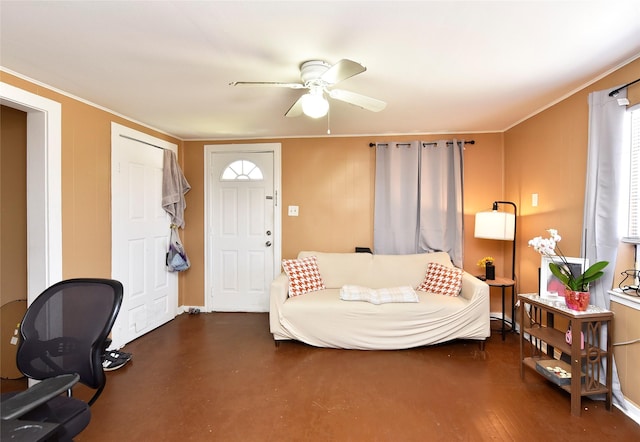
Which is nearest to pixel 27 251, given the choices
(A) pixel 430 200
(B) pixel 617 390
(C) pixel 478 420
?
(C) pixel 478 420

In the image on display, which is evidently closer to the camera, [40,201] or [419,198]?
[40,201]

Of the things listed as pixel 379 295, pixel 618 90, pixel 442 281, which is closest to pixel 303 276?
pixel 379 295

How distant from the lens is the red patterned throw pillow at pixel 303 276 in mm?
3137

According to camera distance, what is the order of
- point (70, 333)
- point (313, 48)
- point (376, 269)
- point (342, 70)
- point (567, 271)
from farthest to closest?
point (376, 269), point (567, 271), point (313, 48), point (342, 70), point (70, 333)

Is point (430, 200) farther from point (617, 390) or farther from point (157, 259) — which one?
point (157, 259)

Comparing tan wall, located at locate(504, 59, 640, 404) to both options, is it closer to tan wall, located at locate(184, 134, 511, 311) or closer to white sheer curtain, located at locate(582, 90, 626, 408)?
white sheer curtain, located at locate(582, 90, 626, 408)

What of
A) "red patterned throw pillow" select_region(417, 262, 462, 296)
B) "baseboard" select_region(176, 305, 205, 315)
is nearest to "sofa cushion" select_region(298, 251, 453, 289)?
"red patterned throw pillow" select_region(417, 262, 462, 296)

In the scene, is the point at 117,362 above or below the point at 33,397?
below

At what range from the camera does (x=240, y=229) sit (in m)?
3.99

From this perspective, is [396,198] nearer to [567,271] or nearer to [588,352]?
[567,271]

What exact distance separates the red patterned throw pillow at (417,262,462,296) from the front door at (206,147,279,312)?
191 cm

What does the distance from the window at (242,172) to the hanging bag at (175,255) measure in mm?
937

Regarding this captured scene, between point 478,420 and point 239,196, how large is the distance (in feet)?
11.0

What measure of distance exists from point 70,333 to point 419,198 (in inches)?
133
